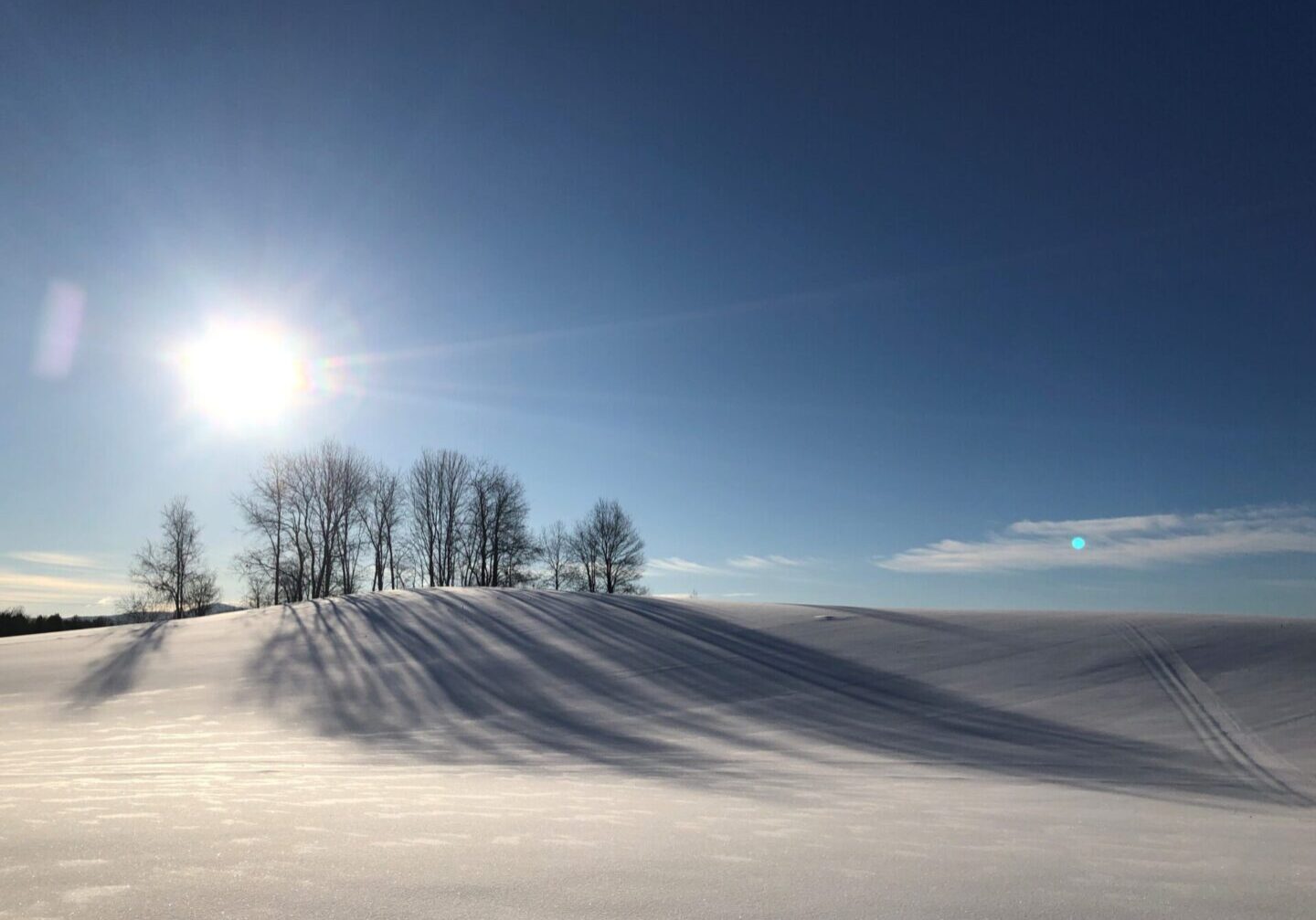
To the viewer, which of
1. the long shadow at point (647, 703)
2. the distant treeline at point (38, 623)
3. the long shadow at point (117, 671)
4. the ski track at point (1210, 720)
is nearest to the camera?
the ski track at point (1210, 720)

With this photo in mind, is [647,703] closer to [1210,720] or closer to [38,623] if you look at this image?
[1210,720]

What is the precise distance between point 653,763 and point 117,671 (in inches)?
825

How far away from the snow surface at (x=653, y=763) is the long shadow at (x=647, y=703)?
126 mm

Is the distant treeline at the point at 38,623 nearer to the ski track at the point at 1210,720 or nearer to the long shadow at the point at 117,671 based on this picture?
the long shadow at the point at 117,671

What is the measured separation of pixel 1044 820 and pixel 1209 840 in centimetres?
146

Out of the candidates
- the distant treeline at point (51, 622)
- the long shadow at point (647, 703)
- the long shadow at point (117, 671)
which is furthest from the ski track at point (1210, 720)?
the distant treeline at point (51, 622)

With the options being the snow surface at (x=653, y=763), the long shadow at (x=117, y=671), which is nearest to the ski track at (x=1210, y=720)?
the snow surface at (x=653, y=763)

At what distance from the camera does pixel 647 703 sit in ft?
65.6

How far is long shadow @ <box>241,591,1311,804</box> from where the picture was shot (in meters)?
14.3

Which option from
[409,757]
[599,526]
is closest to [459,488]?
[599,526]

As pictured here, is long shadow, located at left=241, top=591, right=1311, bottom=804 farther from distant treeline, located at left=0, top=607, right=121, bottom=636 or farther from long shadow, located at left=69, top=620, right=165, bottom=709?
distant treeline, located at left=0, top=607, right=121, bottom=636

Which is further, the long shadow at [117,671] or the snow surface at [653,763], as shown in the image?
the long shadow at [117,671]

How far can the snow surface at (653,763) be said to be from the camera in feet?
14.8

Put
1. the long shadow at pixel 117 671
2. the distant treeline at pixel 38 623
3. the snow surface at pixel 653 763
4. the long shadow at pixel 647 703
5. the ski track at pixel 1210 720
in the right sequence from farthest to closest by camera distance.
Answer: the distant treeline at pixel 38 623 → the long shadow at pixel 117 671 → the long shadow at pixel 647 703 → the ski track at pixel 1210 720 → the snow surface at pixel 653 763
